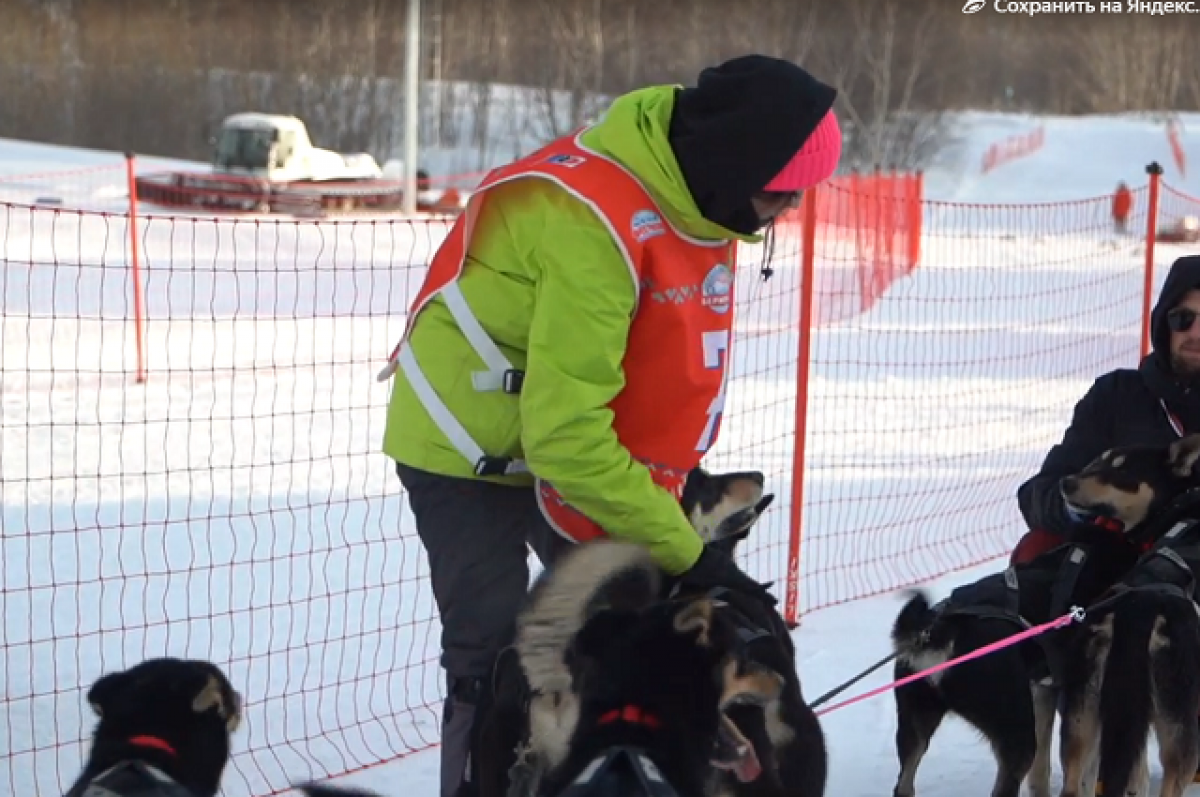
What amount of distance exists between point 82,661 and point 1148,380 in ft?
10.8

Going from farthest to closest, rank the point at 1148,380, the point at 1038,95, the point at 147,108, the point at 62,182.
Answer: the point at 1038,95, the point at 147,108, the point at 62,182, the point at 1148,380

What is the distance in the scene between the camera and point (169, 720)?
103 inches

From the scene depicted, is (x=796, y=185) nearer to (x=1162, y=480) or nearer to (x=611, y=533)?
(x=611, y=533)

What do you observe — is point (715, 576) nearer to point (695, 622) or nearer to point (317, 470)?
point (695, 622)

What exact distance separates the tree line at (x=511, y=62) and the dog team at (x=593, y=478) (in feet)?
76.2

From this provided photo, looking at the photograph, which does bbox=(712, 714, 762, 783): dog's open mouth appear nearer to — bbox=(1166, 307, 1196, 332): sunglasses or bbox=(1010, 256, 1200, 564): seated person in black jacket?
bbox=(1010, 256, 1200, 564): seated person in black jacket

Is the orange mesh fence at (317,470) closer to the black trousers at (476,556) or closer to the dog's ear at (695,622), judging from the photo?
the black trousers at (476,556)

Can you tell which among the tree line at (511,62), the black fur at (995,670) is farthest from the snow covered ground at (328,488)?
the tree line at (511,62)

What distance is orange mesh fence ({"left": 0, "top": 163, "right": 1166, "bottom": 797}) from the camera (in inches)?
171

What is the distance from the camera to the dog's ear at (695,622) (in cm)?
244

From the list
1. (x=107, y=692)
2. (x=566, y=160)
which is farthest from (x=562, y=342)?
(x=107, y=692)

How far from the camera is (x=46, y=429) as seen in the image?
779 cm

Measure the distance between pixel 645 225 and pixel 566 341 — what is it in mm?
263

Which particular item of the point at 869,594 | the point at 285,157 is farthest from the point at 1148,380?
the point at 285,157
